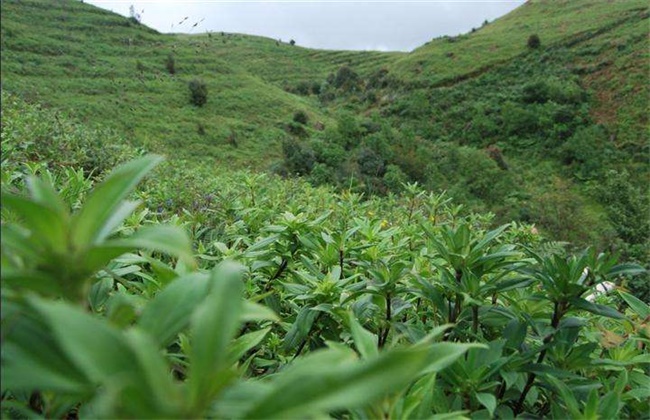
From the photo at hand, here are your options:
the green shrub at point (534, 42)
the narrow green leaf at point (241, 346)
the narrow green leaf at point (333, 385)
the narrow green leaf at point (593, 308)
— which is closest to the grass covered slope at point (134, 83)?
the narrow green leaf at point (241, 346)

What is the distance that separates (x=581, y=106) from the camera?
2959 centimetres

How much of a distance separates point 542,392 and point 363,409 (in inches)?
21.5

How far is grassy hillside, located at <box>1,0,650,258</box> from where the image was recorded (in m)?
20.2

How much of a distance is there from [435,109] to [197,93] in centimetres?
1753

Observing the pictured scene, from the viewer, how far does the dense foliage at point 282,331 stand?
35 cm

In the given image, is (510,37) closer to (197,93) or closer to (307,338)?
(197,93)

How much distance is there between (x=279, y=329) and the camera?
120 cm

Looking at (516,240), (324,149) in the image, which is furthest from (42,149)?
(324,149)

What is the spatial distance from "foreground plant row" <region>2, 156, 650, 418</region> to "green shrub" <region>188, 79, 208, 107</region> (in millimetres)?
25922

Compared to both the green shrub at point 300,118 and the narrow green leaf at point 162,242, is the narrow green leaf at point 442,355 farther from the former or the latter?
the green shrub at point 300,118

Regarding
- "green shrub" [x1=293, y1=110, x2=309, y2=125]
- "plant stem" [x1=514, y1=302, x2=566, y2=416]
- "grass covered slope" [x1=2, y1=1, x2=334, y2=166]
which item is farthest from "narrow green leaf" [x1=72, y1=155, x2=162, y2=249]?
"green shrub" [x1=293, y1=110, x2=309, y2=125]

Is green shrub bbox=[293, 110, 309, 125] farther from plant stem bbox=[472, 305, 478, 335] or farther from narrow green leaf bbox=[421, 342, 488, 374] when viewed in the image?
narrow green leaf bbox=[421, 342, 488, 374]

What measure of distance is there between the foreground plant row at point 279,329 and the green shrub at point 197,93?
25922 mm

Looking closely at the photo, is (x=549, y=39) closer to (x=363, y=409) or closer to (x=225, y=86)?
(x=225, y=86)
